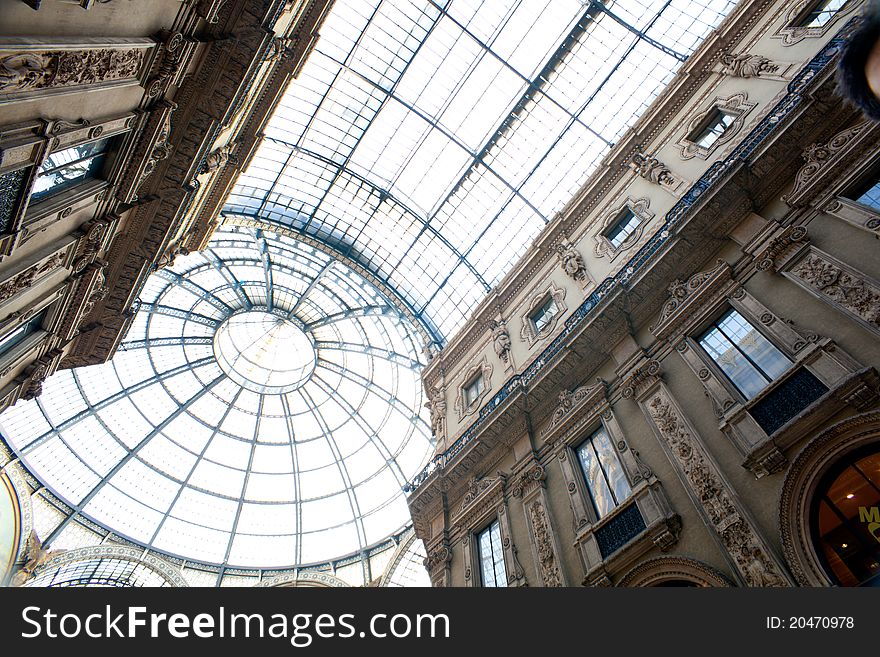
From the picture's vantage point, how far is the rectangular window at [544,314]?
19125 millimetres

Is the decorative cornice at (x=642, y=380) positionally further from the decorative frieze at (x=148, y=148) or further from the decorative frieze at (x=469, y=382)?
the decorative frieze at (x=148, y=148)

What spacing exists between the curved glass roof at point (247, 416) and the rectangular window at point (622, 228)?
15.9 m

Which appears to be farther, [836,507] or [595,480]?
[595,480]

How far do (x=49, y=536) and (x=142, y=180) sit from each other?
26.4 m

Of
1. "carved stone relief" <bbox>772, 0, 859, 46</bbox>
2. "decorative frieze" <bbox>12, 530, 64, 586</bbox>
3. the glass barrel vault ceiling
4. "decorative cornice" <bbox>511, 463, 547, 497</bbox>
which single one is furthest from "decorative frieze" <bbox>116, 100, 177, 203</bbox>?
"decorative frieze" <bbox>12, 530, 64, 586</bbox>

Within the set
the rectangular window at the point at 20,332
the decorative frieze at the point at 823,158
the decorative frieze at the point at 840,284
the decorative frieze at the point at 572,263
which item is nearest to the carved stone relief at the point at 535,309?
the decorative frieze at the point at 572,263

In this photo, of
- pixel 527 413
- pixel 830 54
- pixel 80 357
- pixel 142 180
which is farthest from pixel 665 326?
pixel 80 357

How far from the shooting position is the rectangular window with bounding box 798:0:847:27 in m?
14.0

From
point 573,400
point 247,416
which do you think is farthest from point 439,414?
point 247,416

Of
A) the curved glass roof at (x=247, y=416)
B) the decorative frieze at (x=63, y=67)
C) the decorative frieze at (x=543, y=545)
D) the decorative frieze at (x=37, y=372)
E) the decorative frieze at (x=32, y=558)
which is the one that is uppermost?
the curved glass roof at (x=247, y=416)

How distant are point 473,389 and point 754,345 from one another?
39.8 feet

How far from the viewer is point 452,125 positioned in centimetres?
2559

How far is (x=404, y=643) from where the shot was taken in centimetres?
632

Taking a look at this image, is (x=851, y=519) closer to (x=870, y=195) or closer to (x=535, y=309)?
(x=870, y=195)
